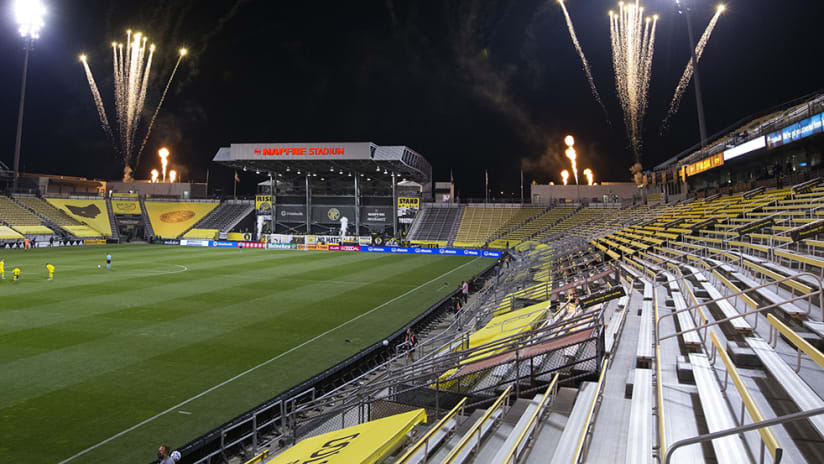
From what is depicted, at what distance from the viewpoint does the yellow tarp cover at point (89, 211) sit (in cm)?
5638

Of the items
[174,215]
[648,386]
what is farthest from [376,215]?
[648,386]

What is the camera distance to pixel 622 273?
14258 millimetres

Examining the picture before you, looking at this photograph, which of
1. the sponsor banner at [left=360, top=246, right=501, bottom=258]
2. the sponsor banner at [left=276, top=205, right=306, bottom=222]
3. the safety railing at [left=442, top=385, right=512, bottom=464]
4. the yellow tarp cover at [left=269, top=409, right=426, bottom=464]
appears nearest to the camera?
the safety railing at [left=442, top=385, right=512, bottom=464]

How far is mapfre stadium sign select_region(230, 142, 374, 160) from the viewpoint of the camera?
4866cm

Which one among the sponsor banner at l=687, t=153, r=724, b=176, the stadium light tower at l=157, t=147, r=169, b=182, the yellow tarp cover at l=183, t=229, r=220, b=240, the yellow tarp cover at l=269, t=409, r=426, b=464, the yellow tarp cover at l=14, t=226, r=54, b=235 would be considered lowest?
the yellow tarp cover at l=269, t=409, r=426, b=464

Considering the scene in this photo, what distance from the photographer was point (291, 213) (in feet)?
200

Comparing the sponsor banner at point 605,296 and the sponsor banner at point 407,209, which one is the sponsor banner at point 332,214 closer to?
the sponsor banner at point 407,209

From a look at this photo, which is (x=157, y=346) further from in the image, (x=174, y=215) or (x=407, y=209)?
(x=174, y=215)

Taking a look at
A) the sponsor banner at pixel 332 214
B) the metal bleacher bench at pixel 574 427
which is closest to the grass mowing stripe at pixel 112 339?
the metal bleacher bench at pixel 574 427

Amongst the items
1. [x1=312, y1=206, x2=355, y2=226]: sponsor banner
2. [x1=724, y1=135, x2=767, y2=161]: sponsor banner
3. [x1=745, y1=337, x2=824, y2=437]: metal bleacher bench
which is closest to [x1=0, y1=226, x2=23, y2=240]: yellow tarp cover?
[x1=312, y1=206, x2=355, y2=226]: sponsor banner

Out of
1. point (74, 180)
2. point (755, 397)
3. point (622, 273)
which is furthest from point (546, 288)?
point (74, 180)

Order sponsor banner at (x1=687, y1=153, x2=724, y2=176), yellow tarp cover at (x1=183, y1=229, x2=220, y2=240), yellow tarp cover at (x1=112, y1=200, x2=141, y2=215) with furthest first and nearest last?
yellow tarp cover at (x1=112, y1=200, x2=141, y2=215) → yellow tarp cover at (x1=183, y1=229, x2=220, y2=240) → sponsor banner at (x1=687, y1=153, x2=724, y2=176)

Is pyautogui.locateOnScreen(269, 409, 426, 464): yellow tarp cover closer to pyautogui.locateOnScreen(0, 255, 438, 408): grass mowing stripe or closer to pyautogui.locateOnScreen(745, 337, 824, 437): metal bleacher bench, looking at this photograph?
pyautogui.locateOnScreen(745, 337, 824, 437): metal bleacher bench

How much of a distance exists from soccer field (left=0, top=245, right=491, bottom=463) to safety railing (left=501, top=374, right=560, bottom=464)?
19.1 feet
